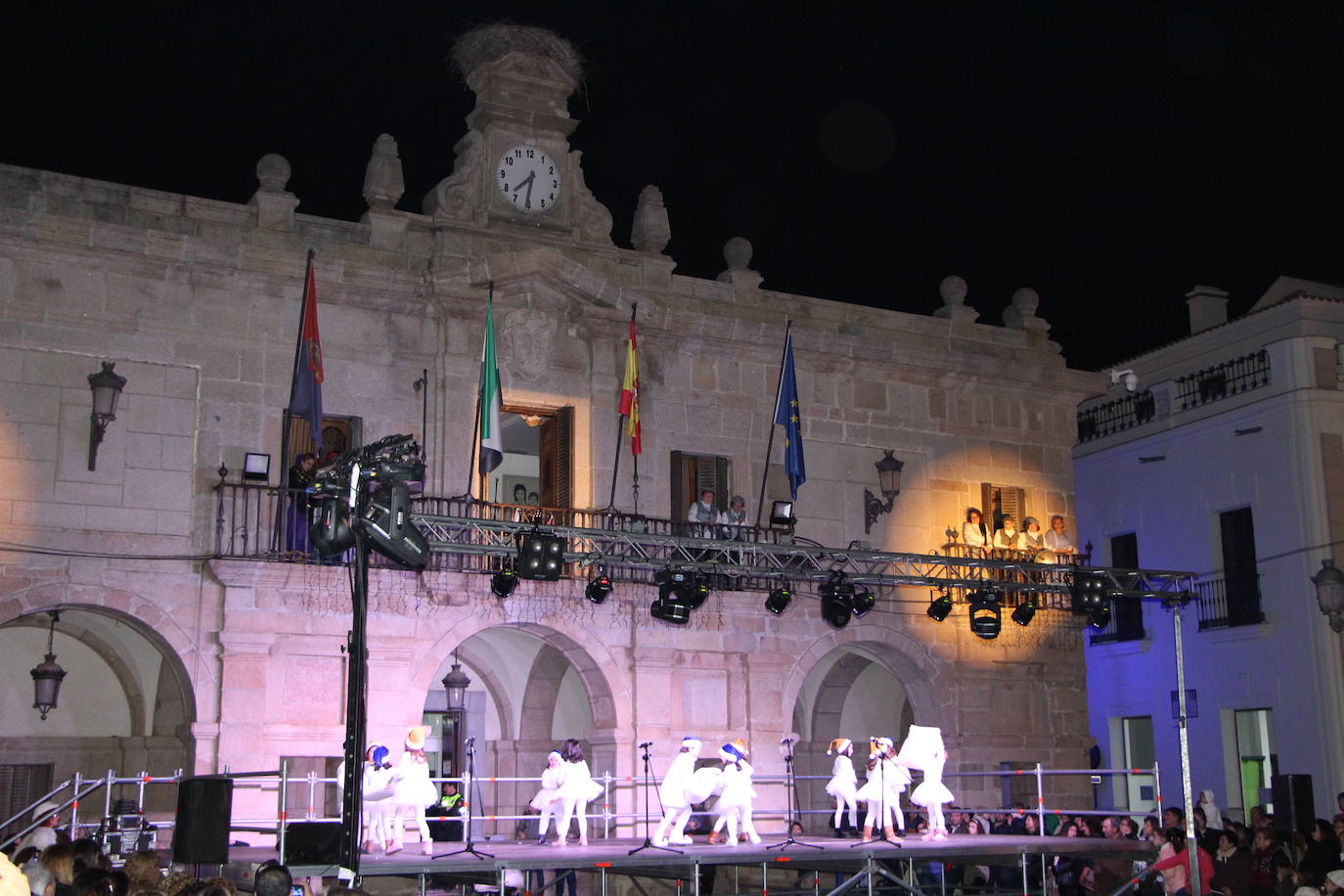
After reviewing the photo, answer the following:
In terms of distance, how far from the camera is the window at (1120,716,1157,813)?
26281 millimetres

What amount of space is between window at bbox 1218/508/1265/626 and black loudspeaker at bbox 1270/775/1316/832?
7.35 meters

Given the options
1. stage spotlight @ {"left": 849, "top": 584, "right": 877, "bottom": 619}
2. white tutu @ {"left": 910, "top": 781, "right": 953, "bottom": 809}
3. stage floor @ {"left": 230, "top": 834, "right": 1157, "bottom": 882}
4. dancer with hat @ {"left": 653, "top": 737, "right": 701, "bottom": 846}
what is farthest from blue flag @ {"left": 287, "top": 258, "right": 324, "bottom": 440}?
white tutu @ {"left": 910, "top": 781, "right": 953, "bottom": 809}

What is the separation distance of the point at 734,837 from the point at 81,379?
9.04 meters

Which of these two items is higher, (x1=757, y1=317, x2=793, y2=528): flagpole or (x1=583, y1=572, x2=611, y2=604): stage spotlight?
(x1=757, y1=317, x2=793, y2=528): flagpole

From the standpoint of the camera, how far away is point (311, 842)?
1315cm

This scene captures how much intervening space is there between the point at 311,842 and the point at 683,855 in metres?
3.66

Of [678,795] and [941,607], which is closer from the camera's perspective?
[678,795]

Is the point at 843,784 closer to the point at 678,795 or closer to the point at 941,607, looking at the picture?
the point at 678,795

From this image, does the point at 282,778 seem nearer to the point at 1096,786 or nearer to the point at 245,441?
the point at 245,441

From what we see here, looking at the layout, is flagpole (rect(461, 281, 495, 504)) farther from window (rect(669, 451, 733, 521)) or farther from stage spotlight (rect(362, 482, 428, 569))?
stage spotlight (rect(362, 482, 428, 569))

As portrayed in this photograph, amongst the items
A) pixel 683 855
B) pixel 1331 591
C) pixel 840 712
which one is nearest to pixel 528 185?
pixel 683 855

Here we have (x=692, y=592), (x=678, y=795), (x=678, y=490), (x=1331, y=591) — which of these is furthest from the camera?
(x=1331, y=591)

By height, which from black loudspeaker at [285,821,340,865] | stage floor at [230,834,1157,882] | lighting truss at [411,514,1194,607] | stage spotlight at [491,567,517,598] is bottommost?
stage floor at [230,834,1157,882]

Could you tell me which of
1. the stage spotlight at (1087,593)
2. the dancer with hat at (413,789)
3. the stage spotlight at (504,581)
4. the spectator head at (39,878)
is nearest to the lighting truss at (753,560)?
the stage spotlight at (1087,593)
